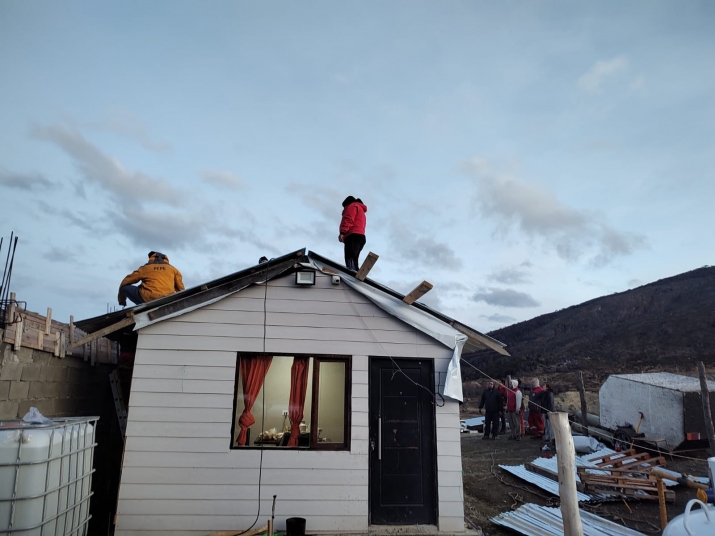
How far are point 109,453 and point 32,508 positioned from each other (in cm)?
514

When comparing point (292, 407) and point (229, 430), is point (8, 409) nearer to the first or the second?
point (229, 430)

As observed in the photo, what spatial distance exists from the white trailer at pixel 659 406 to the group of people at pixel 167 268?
9678 millimetres

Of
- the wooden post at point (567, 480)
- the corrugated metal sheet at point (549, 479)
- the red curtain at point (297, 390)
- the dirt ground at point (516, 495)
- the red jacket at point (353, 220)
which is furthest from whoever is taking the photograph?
the corrugated metal sheet at point (549, 479)

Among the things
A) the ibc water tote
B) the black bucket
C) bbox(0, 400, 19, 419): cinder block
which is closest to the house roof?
bbox(0, 400, 19, 419): cinder block

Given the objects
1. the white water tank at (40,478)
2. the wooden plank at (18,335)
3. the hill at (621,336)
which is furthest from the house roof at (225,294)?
the hill at (621,336)

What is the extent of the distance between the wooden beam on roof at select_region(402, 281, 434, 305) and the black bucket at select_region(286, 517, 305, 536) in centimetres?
330

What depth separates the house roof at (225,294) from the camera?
20.2ft

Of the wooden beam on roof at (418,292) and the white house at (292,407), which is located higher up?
the wooden beam on roof at (418,292)

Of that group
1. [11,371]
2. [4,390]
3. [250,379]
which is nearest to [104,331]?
[11,371]

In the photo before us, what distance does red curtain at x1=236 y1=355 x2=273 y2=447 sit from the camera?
6328mm

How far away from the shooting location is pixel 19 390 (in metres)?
5.67

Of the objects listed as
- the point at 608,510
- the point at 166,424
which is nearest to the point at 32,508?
the point at 166,424

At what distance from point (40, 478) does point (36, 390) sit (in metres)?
2.49

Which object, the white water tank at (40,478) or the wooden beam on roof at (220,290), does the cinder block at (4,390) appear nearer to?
the white water tank at (40,478)
